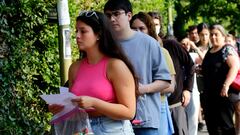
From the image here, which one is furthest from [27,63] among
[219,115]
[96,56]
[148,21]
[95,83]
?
[95,83]

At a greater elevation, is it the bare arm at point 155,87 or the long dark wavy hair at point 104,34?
the long dark wavy hair at point 104,34

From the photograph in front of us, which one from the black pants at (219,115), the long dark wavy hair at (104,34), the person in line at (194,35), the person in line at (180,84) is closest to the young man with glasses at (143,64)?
the long dark wavy hair at (104,34)

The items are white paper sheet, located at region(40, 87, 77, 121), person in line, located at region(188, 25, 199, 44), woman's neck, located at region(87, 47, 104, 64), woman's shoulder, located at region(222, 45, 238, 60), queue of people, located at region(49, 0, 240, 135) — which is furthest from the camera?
person in line, located at region(188, 25, 199, 44)

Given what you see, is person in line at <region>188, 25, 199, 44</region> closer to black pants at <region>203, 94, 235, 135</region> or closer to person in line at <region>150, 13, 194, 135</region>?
black pants at <region>203, 94, 235, 135</region>

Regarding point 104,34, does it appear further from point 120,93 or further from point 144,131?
point 144,131

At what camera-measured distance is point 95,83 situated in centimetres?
411

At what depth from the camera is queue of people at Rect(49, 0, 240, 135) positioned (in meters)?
4.12

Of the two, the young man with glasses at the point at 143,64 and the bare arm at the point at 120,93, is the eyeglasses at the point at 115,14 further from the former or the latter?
the bare arm at the point at 120,93

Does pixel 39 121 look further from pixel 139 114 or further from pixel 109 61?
pixel 109 61

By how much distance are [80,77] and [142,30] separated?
70.2 inches

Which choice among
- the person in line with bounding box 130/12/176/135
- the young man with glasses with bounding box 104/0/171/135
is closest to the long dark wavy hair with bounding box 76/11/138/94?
the young man with glasses with bounding box 104/0/171/135

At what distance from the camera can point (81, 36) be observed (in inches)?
165

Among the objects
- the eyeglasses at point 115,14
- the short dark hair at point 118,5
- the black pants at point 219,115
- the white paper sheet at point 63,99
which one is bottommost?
the black pants at point 219,115

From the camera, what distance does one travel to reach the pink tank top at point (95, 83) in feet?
13.4
